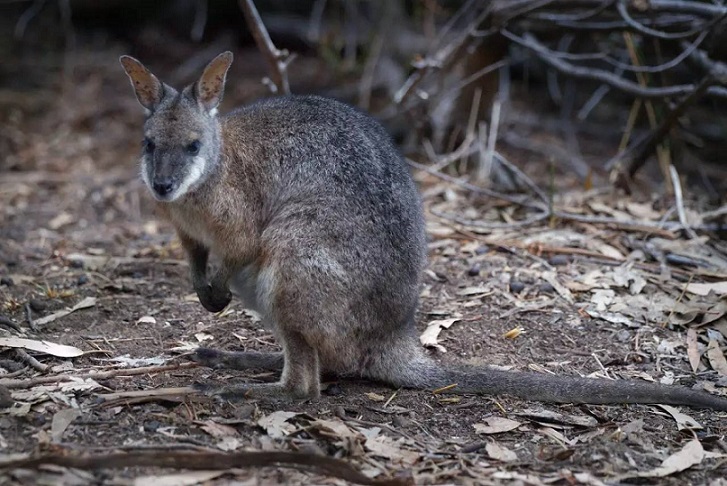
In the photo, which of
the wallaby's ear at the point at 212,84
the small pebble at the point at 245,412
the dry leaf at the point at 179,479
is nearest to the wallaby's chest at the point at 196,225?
the wallaby's ear at the point at 212,84

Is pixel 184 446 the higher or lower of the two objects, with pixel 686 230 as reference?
lower

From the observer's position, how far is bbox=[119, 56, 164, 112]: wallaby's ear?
13.4 feet

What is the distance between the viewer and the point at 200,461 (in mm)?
3055

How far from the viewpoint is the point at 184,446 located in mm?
3230

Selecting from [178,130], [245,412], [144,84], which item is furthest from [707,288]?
[144,84]

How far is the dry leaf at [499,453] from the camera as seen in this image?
11.2 feet

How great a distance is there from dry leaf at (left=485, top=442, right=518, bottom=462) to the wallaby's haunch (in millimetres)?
463

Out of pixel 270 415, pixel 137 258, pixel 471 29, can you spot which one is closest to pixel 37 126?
pixel 137 258

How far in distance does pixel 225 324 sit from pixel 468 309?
4.71 ft

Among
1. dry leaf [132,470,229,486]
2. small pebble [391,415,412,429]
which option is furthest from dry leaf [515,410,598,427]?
dry leaf [132,470,229,486]

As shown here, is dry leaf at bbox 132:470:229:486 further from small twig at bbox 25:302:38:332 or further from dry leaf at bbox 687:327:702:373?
dry leaf at bbox 687:327:702:373

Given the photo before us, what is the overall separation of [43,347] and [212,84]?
156cm

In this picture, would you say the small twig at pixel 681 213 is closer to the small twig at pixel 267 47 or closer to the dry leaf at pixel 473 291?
the dry leaf at pixel 473 291

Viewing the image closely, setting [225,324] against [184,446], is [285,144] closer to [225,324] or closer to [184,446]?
[225,324]
